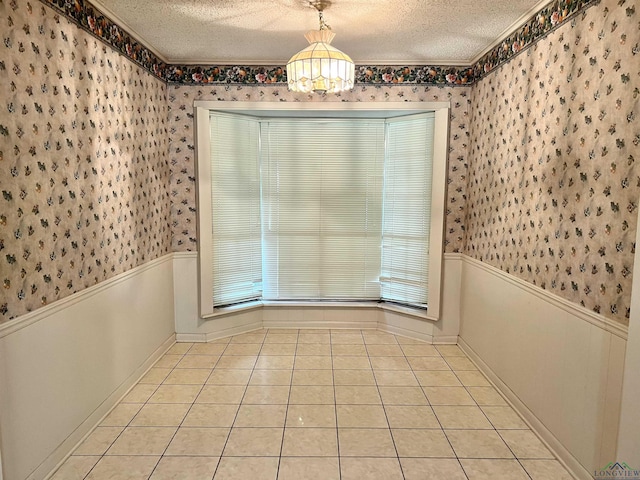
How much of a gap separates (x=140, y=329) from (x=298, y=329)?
5.58 feet

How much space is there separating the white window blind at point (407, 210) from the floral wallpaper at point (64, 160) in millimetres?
2349

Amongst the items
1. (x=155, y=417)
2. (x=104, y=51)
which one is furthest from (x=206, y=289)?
(x=104, y=51)

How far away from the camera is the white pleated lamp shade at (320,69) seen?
7.89 feet

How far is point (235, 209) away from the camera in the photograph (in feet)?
14.0

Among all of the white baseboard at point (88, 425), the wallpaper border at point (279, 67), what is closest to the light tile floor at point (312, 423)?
the white baseboard at point (88, 425)

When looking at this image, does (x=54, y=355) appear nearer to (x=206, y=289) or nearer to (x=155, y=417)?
(x=155, y=417)

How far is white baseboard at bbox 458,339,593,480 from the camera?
7.27 ft

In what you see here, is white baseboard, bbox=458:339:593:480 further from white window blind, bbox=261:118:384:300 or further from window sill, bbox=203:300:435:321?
white window blind, bbox=261:118:384:300

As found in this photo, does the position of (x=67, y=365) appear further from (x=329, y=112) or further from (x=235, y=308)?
(x=329, y=112)

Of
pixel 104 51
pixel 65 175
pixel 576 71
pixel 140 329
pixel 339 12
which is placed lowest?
pixel 140 329

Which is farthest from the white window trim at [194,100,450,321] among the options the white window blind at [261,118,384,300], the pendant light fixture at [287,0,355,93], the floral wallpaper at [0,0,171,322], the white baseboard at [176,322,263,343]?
the pendant light fixture at [287,0,355,93]

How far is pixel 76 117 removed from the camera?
248cm

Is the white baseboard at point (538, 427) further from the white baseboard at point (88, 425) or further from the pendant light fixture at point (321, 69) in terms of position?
the white baseboard at point (88, 425)

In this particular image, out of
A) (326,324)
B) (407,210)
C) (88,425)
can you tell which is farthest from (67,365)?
(407,210)
